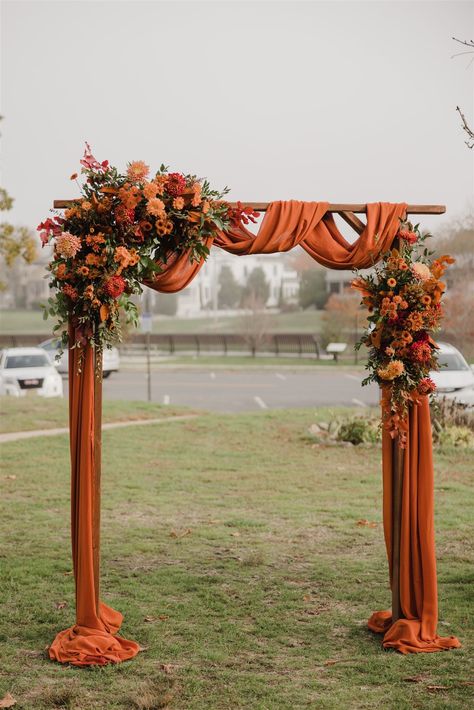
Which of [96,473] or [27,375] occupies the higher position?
[96,473]

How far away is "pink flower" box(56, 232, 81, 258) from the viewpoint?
629cm

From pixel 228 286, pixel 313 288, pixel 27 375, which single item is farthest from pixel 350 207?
pixel 228 286

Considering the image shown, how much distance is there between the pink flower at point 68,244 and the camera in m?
6.29

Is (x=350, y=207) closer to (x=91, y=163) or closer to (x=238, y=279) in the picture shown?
(x=91, y=163)

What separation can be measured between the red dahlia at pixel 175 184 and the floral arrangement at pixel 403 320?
1496mm

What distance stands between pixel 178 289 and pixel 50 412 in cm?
1265

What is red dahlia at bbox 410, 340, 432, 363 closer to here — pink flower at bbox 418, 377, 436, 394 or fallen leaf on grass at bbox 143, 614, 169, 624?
pink flower at bbox 418, 377, 436, 394

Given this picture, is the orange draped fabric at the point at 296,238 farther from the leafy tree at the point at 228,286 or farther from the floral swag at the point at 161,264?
the leafy tree at the point at 228,286

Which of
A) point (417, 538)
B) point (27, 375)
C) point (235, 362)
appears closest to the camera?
point (417, 538)

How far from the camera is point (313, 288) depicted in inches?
2534

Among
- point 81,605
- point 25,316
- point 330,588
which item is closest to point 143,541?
point 330,588

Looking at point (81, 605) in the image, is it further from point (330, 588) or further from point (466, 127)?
point (466, 127)

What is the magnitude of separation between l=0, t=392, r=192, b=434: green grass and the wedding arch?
10.9m

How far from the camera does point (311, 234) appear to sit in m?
6.89
